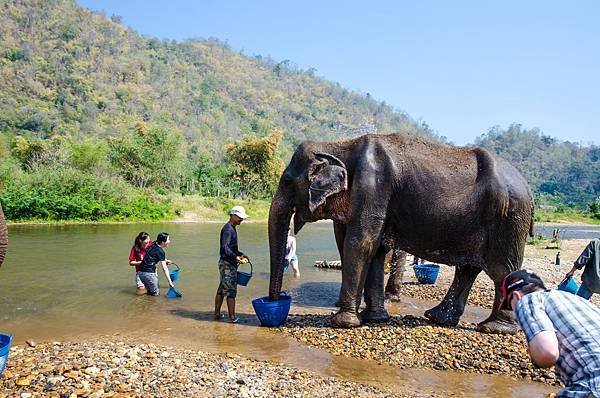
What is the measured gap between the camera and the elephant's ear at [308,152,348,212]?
346 inches

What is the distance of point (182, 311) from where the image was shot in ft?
33.0

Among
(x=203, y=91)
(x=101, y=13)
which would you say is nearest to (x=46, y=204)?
(x=203, y=91)

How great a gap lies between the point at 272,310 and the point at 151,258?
3.94 meters

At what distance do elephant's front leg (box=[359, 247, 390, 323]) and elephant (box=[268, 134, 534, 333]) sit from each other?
17mm

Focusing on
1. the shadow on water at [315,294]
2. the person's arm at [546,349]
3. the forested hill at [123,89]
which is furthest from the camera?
the forested hill at [123,89]

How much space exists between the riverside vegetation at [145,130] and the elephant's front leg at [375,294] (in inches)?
1142

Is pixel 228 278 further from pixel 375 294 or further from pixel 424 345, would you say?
pixel 424 345

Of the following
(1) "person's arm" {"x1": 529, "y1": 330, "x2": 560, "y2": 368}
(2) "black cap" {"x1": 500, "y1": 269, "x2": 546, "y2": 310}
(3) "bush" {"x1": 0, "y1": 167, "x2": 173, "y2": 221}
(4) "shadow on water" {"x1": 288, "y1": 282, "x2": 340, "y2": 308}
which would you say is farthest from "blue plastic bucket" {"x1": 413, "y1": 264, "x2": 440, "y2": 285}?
(3) "bush" {"x1": 0, "y1": 167, "x2": 173, "y2": 221}

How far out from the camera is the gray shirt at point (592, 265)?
939 centimetres

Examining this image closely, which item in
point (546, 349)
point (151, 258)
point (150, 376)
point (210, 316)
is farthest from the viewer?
point (151, 258)

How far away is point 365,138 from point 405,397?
183 inches

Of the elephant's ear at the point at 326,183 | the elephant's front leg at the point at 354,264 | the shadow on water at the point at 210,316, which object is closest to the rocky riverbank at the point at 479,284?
the elephant's front leg at the point at 354,264

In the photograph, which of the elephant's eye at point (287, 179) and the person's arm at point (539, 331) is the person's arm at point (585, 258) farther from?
the person's arm at point (539, 331)

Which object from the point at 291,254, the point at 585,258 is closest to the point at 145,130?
the point at 291,254
